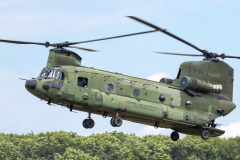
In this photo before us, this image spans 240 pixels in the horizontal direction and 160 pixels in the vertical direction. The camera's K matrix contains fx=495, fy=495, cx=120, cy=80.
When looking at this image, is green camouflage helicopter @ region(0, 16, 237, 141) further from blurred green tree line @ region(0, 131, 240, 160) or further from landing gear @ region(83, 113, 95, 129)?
blurred green tree line @ region(0, 131, 240, 160)

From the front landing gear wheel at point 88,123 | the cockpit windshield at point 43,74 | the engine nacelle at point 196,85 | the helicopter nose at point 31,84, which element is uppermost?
the engine nacelle at point 196,85

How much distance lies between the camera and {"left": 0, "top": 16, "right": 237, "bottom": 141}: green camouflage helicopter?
1422 inches

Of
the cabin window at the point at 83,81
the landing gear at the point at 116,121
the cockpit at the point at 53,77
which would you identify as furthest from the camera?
the landing gear at the point at 116,121

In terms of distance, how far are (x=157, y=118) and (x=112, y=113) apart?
3.66 meters

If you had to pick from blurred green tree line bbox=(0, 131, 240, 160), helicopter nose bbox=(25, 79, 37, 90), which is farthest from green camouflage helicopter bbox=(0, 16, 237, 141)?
blurred green tree line bbox=(0, 131, 240, 160)

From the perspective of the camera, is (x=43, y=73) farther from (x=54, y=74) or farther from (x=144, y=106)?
(x=144, y=106)

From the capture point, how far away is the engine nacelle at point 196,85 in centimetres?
4128

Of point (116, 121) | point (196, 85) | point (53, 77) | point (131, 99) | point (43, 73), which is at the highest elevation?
point (196, 85)

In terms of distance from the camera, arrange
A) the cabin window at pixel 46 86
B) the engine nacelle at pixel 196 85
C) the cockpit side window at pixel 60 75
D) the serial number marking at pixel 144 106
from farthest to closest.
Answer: the engine nacelle at pixel 196 85, the serial number marking at pixel 144 106, the cockpit side window at pixel 60 75, the cabin window at pixel 46 86

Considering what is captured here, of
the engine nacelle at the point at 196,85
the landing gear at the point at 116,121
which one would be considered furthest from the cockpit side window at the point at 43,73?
the engine nacelle at the point at 196,85

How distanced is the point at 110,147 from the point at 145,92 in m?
84.6

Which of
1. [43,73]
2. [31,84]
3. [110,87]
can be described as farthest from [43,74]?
[110,87]

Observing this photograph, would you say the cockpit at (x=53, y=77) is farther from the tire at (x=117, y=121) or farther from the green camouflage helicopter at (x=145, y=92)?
the tire at (x=117, y=121)

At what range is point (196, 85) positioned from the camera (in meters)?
41.4
